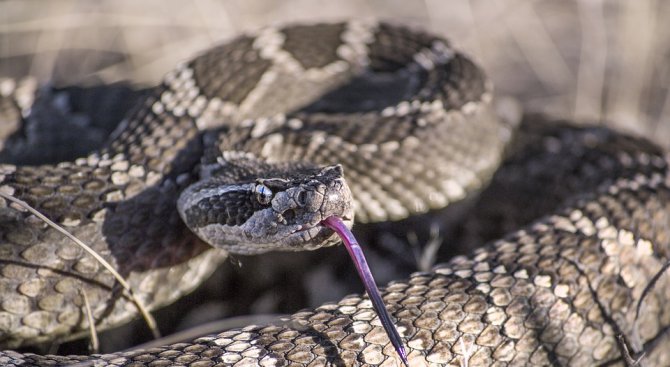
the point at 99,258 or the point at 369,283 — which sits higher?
the point at 99,258

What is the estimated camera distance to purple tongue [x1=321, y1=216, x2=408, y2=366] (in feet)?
12.2

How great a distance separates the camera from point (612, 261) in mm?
4684

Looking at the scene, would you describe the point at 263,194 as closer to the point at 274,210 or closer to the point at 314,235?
the point at 274,210

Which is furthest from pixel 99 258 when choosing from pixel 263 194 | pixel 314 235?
pixel 314 235

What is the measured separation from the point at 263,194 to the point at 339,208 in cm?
46

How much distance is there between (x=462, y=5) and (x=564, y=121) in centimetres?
248

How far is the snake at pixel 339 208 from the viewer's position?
4113 mm

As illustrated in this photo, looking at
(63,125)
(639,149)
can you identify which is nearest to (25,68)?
(63,125)

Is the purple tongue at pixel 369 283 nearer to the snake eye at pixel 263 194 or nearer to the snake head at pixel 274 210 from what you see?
the snake head at pixel 274 210

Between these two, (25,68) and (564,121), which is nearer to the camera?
(564,121)

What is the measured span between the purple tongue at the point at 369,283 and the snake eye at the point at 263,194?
361 mm

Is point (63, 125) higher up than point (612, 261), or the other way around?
point (63, 125)

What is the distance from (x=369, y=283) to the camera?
3918 mm

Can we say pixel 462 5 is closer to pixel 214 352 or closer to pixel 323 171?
pixel 323 171
